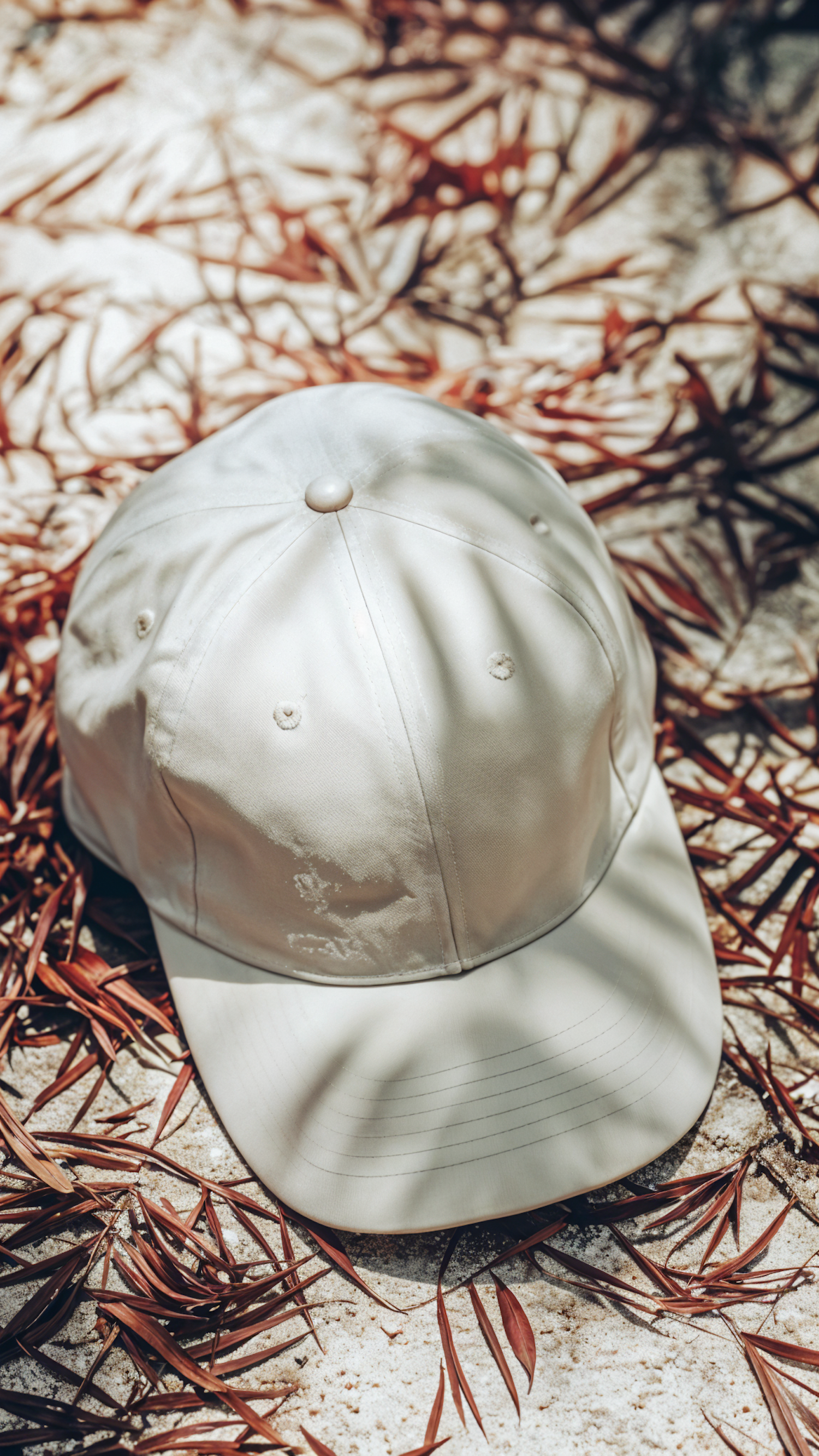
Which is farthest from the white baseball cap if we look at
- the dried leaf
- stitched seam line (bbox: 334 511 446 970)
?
the dried leaf

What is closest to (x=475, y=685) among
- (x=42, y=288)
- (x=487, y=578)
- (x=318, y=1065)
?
(x=487, y=578)

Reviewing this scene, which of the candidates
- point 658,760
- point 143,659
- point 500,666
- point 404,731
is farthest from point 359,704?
point 658,760

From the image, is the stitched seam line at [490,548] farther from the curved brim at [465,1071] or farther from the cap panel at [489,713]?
the curved brim at [465,1071]

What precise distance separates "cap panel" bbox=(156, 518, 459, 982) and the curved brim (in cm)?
7

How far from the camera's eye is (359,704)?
107 cm

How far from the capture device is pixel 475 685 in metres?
1.09

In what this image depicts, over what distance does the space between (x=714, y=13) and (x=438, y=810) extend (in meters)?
2.71

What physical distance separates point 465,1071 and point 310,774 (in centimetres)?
38

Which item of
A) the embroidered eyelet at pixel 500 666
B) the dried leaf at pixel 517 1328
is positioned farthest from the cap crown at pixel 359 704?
the dried leaf at pixel 517 1328

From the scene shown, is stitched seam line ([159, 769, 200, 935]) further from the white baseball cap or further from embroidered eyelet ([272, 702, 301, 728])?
embroidered eyelet ([272, 702, 301, 728])

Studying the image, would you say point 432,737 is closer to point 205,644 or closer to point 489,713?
point 489,713

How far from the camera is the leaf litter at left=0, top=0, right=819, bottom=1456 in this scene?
41.4 inches

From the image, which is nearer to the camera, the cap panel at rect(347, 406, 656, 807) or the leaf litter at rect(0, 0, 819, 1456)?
the leaf litter at rect(0, 0, 819, 1456)

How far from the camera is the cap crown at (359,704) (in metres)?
1.07
